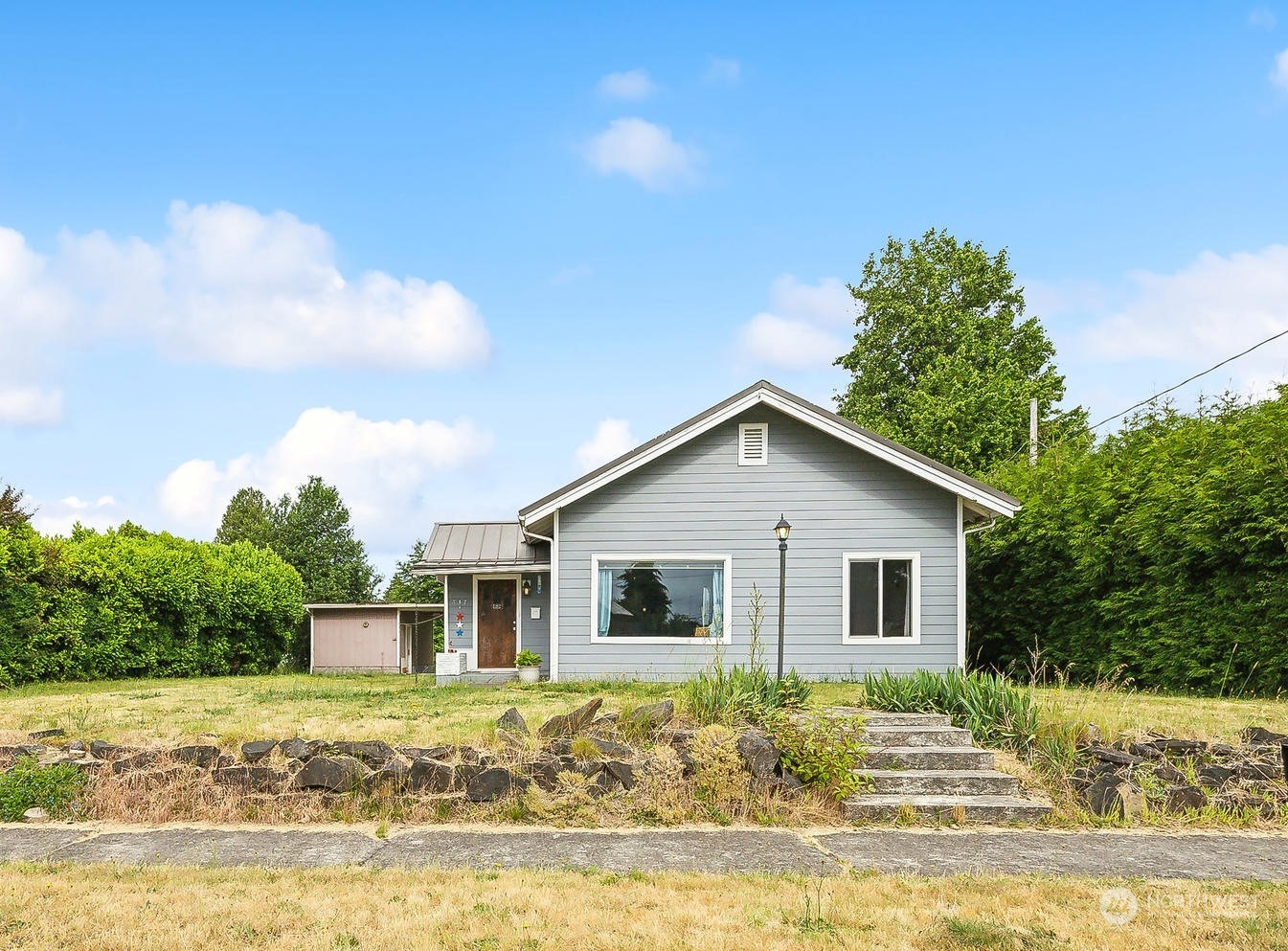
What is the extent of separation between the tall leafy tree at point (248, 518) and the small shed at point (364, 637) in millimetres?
21858

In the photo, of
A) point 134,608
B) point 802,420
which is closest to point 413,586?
point 134,608

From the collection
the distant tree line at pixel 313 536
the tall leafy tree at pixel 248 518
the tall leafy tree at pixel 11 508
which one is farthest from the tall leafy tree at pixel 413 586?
the tall leafy tree at pixel 11 508

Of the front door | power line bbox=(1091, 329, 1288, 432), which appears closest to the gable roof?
the front door

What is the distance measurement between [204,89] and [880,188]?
1058cm

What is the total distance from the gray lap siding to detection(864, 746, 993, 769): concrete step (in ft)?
21.0

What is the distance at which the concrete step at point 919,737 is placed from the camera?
7922 mm

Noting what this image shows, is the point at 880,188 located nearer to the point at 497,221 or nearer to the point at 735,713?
the point at 497,221

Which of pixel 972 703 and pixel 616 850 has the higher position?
pixel 972 703

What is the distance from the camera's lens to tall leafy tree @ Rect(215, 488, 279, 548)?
148 feet

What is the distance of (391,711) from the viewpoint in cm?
1011

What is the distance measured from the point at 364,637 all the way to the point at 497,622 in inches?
335

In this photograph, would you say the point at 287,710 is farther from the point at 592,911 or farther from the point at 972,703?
the point at 972,703

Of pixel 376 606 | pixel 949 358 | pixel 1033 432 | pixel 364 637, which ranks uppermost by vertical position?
pixel 949 358

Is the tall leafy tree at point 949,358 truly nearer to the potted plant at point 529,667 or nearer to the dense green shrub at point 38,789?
the potted plant at point 529,667
